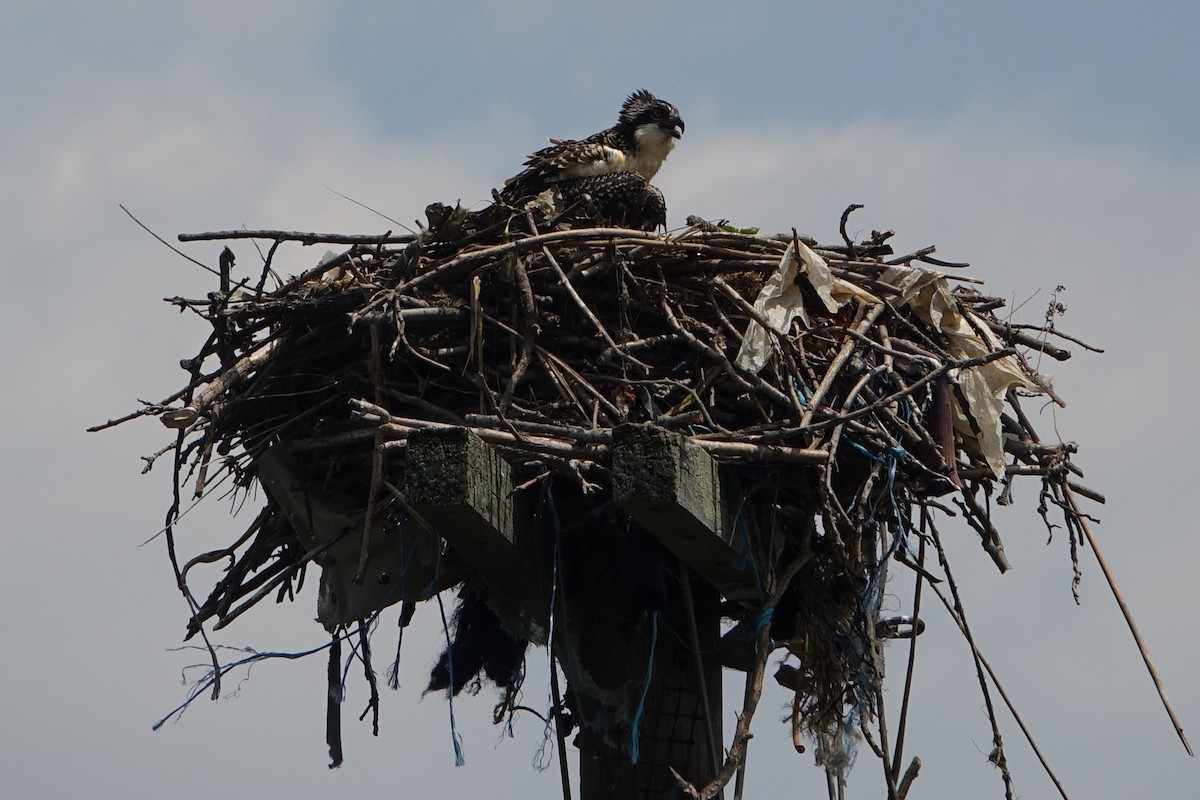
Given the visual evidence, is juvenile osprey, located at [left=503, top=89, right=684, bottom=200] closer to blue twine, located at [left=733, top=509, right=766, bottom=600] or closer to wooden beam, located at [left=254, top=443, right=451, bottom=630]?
wooden beam, located at [left=254, top=443, right=451, bottom=630]

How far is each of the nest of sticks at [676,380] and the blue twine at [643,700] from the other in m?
0.30

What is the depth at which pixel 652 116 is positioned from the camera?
810 centimetres

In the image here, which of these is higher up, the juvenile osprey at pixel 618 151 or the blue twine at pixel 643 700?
the juvenile osprey at pixel 618 151

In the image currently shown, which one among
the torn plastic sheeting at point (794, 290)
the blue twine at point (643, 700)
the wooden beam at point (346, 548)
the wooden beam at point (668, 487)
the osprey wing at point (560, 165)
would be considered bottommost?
the blue twine at point (643, 700)

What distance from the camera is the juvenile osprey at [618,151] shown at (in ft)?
23.4

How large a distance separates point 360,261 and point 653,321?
1.04 meters

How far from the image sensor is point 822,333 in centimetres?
511

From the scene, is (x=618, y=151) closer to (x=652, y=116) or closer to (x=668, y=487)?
(x=652, y=116)

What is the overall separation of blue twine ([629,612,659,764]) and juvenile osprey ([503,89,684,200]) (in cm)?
207

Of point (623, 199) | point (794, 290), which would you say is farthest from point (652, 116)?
point (794, 290)

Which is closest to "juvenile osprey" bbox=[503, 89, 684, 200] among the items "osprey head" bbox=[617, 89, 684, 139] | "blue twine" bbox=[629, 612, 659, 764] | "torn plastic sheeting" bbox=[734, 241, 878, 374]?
"osprey head" bbox=[617, 89, 684, 139]

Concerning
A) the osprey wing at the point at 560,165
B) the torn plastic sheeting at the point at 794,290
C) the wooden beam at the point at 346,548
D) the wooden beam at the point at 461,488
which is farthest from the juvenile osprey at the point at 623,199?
the wooden beam at the point at 461,488

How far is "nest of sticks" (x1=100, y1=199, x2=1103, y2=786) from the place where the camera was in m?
4.80

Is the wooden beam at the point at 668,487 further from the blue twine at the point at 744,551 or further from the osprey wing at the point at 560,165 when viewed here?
the osprey wing at the point at 560,165
